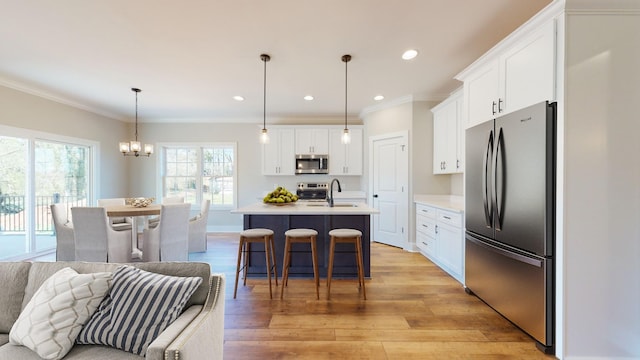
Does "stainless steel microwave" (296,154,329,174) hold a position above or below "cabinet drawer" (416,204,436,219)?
above

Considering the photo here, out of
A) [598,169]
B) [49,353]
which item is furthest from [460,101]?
[49,353]

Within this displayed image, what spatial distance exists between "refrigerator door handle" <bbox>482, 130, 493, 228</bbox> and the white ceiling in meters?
1.15

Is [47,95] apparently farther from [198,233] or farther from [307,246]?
[307,246]

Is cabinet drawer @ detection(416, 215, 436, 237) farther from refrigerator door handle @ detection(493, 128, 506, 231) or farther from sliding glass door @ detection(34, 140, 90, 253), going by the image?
sliding glass door @ detection(34, 140, 90, 253)

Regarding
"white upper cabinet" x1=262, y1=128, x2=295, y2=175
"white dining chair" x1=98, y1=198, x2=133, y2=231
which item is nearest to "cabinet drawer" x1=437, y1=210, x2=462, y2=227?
"white upper cabinet" x1=262, y1=128, x2=295, y2=175

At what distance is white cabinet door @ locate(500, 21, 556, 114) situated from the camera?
1819 mm

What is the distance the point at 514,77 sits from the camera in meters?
2.13

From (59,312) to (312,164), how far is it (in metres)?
4.69

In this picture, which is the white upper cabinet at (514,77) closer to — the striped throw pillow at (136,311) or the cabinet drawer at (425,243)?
the cabinet drawer at (425,243)

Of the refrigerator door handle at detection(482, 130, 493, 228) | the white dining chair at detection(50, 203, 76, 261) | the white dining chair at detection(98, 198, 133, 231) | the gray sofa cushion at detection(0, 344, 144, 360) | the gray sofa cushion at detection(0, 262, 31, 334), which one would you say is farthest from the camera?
the white dining chair at detection(98, 198, 133, 231)

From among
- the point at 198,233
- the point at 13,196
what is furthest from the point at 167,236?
the point at 13,196

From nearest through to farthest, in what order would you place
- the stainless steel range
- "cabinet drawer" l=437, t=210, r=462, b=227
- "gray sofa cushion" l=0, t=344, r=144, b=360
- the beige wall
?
"gray sofa cushion" l=0, t=344, r=144, b=360 < the beige wall < "cabinet drawer" l=437, t=210, r=462, b=227 < the stainless steel range

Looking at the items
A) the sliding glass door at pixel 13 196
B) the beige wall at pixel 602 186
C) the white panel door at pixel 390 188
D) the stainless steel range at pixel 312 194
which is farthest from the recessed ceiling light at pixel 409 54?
the sliding glass door at pixel 13 196

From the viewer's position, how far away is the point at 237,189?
5941 millimetres
